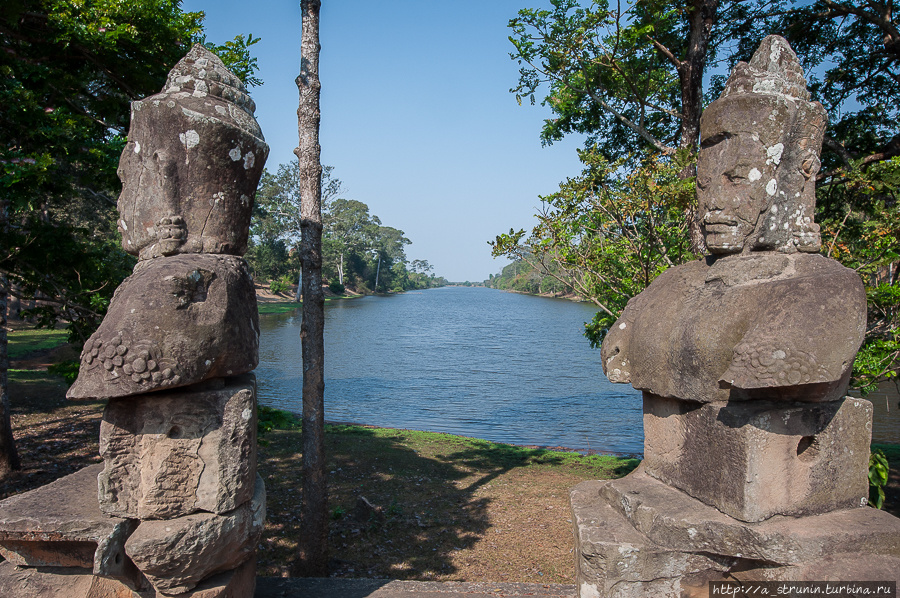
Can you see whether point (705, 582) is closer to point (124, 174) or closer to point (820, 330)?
point (820, 330)

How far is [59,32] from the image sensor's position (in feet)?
20.1

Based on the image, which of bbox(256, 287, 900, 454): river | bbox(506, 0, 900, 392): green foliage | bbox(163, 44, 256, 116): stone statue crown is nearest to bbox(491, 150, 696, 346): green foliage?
bbox(506, 0, 900, 392): green foliage

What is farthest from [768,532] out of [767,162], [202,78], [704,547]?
[202,78]

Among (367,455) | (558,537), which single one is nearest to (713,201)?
(558,537)

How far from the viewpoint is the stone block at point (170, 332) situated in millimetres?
2570

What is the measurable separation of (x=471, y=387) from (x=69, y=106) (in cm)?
1488

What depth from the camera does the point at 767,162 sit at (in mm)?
2967

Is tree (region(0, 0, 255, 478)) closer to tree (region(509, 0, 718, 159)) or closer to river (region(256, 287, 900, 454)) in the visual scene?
tree (region(509, 0, 718, 159))

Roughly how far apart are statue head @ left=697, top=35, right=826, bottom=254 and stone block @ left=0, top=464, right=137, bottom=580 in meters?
3.17

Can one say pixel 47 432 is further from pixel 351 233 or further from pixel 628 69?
pixel 351 233

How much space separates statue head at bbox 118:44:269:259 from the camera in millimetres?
2943

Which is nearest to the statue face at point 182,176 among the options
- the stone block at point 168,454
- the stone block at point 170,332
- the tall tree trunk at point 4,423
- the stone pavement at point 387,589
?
the stone block at point 170,332

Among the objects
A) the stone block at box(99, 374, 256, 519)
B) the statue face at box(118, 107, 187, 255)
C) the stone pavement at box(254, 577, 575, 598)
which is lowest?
the stone pavement at box(254, 577, 575, 598)

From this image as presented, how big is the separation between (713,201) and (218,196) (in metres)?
2.47
